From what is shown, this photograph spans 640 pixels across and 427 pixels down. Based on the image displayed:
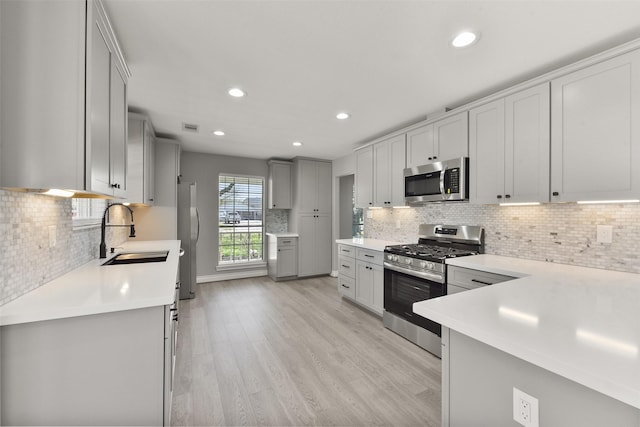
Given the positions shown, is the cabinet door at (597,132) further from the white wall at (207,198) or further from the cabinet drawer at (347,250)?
the white wall at (207,198)

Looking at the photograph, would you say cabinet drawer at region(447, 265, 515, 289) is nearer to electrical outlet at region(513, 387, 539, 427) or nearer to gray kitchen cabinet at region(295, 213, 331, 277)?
electrical outlet at region(513, 387, 539, 427)

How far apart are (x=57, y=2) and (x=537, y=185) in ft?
10.2

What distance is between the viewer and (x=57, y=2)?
121cm

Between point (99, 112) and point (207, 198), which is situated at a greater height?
point (99, 112)

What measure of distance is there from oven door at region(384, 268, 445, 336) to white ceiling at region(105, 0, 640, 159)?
5.97 ft

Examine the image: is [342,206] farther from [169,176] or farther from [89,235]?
[89,235]

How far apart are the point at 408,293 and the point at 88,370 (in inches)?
103

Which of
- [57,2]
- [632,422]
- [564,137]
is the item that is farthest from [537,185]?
[57,2]

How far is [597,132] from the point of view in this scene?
74.3 inches

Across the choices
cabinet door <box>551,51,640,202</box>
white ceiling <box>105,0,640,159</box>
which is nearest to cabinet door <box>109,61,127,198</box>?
white ceiling <box>105,0,640,159</box>

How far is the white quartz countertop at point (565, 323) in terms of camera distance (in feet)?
2.36

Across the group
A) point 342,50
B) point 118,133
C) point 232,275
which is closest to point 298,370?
point 118,133

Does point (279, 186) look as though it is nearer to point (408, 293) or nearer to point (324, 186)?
point (324, 186)

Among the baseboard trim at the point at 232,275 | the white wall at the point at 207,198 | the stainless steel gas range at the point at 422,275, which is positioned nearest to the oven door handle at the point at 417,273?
the stainless steel gas range at the point at 422,275
